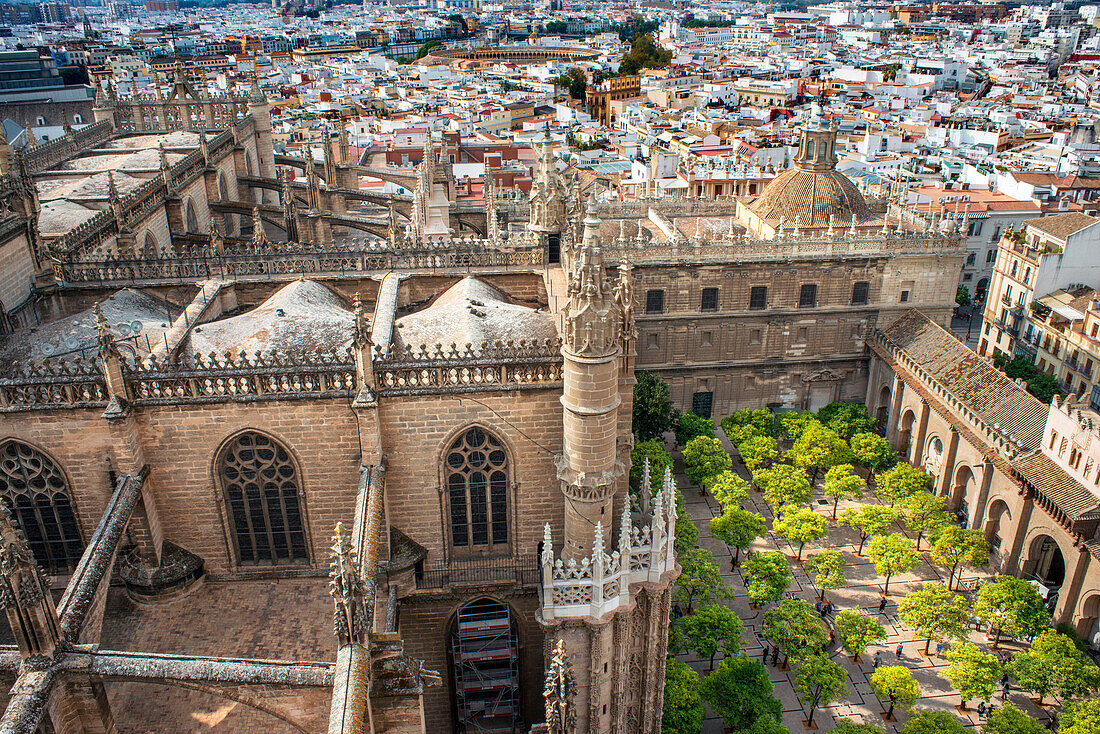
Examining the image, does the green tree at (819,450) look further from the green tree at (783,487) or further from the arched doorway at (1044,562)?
the arched doorway at (1044,562)

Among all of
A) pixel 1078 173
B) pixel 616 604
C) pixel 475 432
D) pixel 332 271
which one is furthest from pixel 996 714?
pixel 1078 173

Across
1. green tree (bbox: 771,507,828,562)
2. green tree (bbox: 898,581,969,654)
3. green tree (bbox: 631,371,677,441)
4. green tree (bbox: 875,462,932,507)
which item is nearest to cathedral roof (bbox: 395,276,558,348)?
green tree (bbox: 771,507,828,562)

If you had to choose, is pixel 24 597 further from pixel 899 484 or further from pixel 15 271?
pixel 899 484

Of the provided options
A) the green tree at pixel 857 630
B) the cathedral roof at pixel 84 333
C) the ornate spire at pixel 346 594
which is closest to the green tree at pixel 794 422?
the green tree at pixel 857 630

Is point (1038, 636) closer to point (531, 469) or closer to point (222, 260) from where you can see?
point (531, 469)

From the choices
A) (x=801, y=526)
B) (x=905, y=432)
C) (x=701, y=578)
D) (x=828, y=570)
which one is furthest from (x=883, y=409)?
(x=701, y=578)

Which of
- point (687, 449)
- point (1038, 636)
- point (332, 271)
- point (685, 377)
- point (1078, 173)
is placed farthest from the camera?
point (1078, 173)

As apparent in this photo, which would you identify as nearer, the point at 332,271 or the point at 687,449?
the point at 332,271
